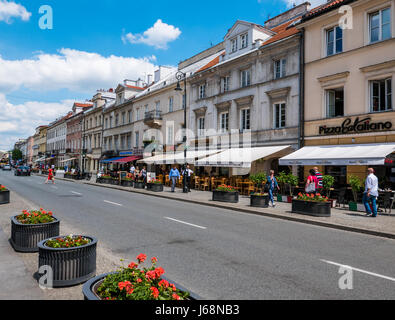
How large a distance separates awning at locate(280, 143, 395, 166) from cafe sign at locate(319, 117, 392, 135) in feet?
2.66

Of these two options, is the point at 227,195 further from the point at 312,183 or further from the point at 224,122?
the point at 224,122

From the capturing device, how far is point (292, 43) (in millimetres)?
19719

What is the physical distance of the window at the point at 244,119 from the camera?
23.3 metres

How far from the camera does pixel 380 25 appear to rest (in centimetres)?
1543

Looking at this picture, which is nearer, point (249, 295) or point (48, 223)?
point (249, 295)

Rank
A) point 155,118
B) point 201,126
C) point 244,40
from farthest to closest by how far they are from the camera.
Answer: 1. point 155,118
2. point 201,126
3. point 244,40

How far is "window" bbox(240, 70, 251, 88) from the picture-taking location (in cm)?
2327

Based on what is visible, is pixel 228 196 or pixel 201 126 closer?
pixel 228 196

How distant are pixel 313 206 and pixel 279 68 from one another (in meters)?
12.5

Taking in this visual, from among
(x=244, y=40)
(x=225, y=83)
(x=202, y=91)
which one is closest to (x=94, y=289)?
(x=225, y=83)

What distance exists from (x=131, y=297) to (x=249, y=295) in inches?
77.4

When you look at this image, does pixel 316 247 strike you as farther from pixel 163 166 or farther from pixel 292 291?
pixel 163 166

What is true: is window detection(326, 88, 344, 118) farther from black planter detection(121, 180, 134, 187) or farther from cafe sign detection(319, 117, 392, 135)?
black planter detection(121, 180, 134, 187)

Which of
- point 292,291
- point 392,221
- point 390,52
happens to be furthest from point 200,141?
point 292,291
